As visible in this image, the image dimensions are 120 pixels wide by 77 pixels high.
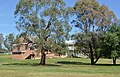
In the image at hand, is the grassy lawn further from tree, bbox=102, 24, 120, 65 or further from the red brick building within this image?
tree, bbox=102, 24, 120, 65

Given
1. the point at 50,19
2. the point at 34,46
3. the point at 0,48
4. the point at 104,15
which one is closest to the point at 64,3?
the point at 50,19

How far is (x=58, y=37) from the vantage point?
4944cm

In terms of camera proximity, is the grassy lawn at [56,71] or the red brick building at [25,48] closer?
the grassy lawn at [56,71]

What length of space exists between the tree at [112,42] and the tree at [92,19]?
3.68 m

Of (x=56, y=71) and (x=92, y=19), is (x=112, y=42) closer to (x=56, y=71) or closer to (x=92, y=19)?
(x=92, y=19)

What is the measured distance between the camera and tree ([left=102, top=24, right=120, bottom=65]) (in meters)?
53.8

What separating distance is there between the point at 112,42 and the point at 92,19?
7756 mm

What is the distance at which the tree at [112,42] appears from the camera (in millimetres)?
53812

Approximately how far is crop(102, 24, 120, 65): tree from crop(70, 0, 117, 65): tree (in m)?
3.68

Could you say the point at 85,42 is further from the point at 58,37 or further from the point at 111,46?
the point at 58,37

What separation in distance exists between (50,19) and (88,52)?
1585 cm

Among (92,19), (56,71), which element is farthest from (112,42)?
(56,71)

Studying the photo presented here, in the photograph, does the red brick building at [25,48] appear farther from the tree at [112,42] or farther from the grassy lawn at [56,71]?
the tree at [112,42]

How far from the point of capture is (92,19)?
59969 millimetres
